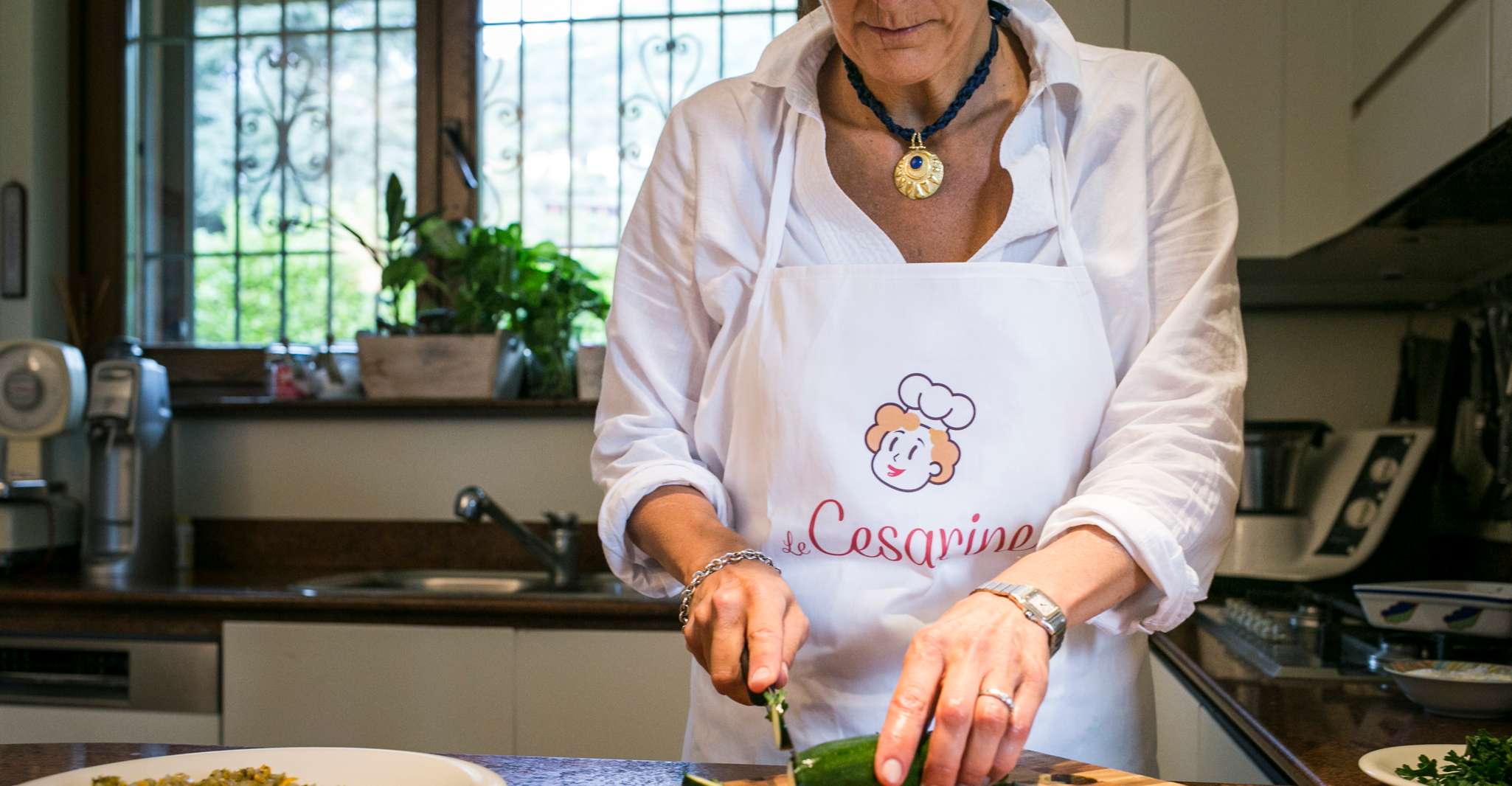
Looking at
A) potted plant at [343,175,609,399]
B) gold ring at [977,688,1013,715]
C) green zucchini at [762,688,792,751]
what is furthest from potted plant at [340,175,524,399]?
gold ring at [977,688,1013,715]

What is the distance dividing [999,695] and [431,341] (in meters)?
2.14

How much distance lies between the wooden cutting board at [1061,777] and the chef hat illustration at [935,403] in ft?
0.95

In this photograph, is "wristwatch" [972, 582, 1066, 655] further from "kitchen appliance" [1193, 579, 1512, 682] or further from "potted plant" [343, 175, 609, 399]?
"potted plant" [343, 175, 609, 399]

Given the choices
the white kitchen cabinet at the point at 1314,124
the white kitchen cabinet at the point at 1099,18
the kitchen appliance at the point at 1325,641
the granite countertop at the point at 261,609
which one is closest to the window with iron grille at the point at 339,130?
the granite countertop at the point at 261,609

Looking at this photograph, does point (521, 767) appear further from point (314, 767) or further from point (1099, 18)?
point (1099, 18)

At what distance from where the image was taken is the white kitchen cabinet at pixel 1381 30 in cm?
159

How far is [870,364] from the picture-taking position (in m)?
1.09

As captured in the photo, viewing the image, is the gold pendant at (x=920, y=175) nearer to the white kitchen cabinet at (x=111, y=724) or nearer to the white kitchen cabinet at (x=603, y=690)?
the white kitchen cabinet at (x=603, y=690)

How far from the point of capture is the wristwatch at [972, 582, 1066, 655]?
83cm

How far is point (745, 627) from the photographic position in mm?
891

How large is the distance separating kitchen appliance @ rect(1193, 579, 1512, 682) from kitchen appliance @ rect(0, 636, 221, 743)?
165 cm

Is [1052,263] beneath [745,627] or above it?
above

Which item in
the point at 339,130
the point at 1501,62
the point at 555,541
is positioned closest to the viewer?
the point at 1501,62

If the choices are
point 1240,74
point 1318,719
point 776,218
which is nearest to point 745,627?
point 776,218
